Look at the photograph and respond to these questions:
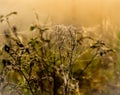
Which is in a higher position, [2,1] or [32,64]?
[2,1]

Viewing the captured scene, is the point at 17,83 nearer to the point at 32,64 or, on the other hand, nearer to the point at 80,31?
the point at 32,64

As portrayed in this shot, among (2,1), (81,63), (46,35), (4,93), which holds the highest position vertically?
(2,1)

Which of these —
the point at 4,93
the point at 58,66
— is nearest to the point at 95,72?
the point at 58,66

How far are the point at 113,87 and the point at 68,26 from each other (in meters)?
0.57

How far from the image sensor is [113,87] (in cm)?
282

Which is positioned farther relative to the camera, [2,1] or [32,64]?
[2,1]

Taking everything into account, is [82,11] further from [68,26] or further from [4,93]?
[4,93]

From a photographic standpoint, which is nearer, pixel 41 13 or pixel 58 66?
pixel 58 66

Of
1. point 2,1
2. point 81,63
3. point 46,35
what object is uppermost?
point 2,1

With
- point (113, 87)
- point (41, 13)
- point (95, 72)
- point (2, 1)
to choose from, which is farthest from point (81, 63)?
point (2, 1)

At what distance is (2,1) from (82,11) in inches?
24.0

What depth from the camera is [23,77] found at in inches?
107

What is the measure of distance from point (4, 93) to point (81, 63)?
61 cm

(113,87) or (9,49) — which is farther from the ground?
(9,49)
